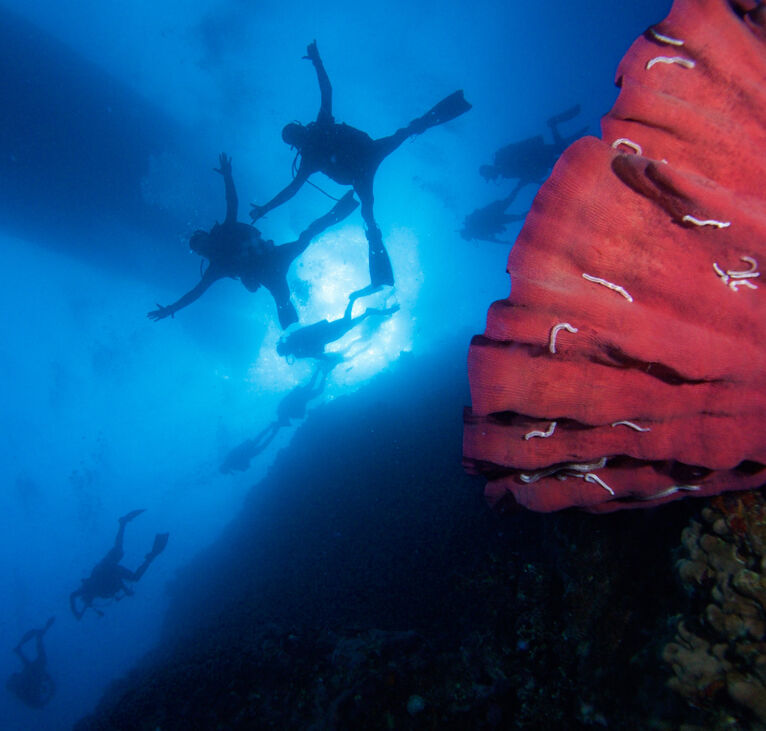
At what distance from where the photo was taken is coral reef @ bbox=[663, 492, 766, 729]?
1.35 meters

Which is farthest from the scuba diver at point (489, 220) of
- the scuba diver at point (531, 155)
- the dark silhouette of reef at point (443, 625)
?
the dark silhouette of reef at point (443, 625)

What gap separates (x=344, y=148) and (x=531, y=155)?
31.0 feet

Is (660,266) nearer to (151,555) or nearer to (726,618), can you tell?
(726,618)

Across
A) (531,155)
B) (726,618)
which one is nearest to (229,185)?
(726,618)

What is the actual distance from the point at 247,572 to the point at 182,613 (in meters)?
5.09

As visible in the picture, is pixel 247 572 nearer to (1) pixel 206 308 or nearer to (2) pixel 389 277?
(2) pixel 389 277

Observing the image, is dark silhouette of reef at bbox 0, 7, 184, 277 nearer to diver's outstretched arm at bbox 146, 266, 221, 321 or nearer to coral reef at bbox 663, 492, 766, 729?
diver's outstretched arm at bbox 146, 266, 221, 321

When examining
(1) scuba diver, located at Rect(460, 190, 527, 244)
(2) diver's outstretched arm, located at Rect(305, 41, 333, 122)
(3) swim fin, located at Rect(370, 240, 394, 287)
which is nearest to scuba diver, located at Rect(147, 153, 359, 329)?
(3) swim fin, located at Rect(370, 240, 394, 287)

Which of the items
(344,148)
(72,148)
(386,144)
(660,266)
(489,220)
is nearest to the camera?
(660,266)

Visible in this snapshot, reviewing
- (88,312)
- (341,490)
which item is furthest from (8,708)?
(341,490)

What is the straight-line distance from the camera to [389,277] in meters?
9.54

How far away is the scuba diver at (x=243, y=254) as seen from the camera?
861 centimetres

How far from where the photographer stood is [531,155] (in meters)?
14.1

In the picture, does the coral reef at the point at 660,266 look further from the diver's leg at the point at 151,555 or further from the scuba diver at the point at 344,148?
the diver's leg at the point at 151,555
